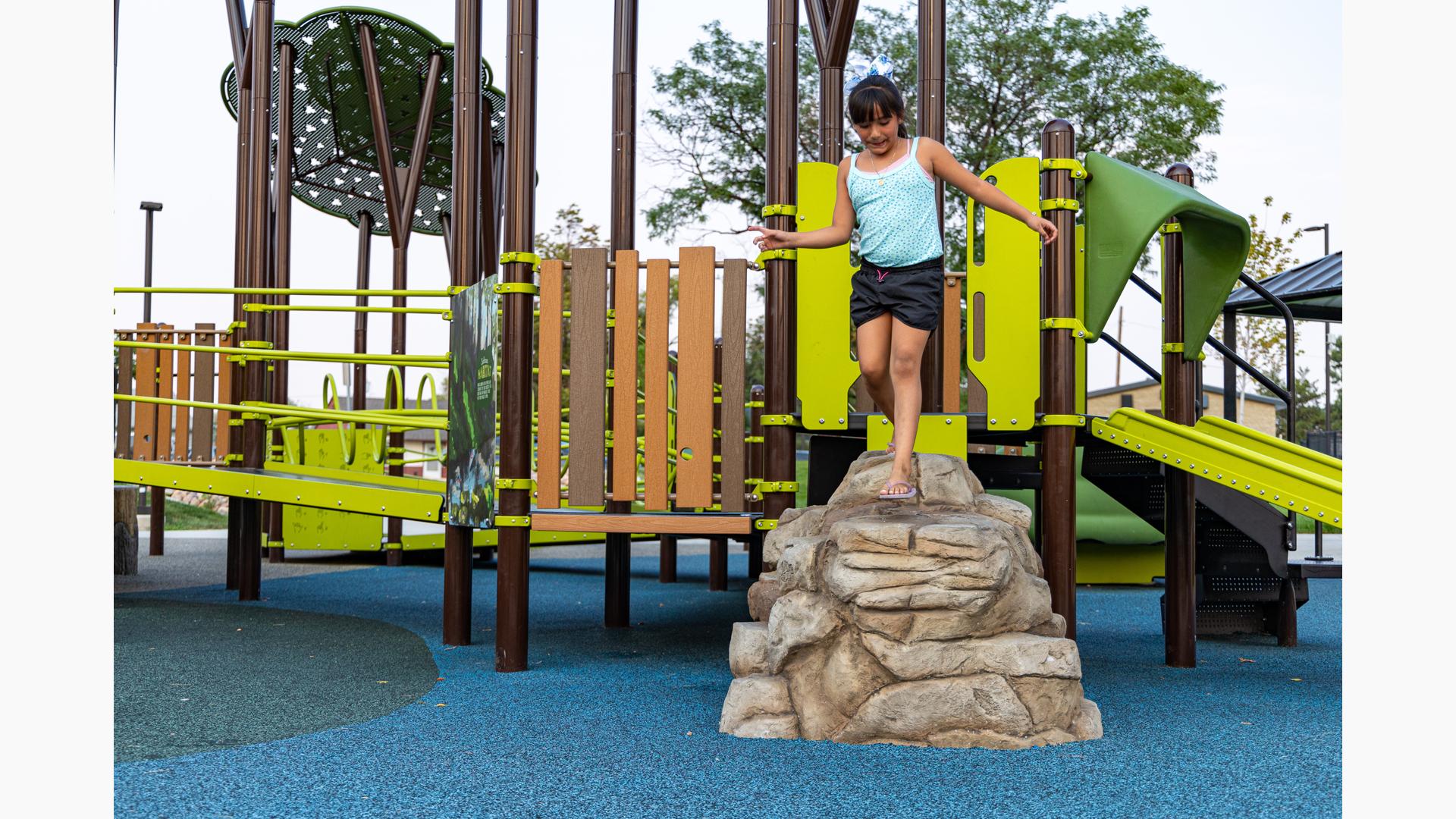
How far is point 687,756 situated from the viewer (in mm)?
4090

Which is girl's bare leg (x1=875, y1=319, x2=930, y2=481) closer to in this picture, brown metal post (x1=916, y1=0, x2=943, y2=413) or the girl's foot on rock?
the girl's foot on rock

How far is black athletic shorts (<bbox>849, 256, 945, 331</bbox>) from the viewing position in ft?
15.8

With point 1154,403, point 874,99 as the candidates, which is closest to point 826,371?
point 874,99

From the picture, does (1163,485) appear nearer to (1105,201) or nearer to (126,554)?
(1105,201)

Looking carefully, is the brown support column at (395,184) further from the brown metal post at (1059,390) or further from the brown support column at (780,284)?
the brown metal post at (1059,390)

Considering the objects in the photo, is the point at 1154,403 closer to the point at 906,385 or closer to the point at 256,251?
the point at 256,251

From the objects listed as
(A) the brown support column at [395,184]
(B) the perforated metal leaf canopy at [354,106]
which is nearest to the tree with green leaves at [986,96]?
(B) the perforated metal leaf canopy at [354,106]

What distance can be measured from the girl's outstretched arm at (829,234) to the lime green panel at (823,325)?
1.80 feet

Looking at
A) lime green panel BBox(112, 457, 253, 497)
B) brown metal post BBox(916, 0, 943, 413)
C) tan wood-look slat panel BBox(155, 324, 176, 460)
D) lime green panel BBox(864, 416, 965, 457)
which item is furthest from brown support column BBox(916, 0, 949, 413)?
tan wood-look slat panel BBox(155, 324, 176, 460)

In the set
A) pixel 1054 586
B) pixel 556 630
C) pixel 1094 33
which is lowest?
pixel 556 630

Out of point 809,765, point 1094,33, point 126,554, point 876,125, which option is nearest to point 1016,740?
point 809,765

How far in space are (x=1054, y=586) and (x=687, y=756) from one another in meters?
1.92

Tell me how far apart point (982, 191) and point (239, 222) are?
6.47 m

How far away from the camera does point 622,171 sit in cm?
Answer: 809
